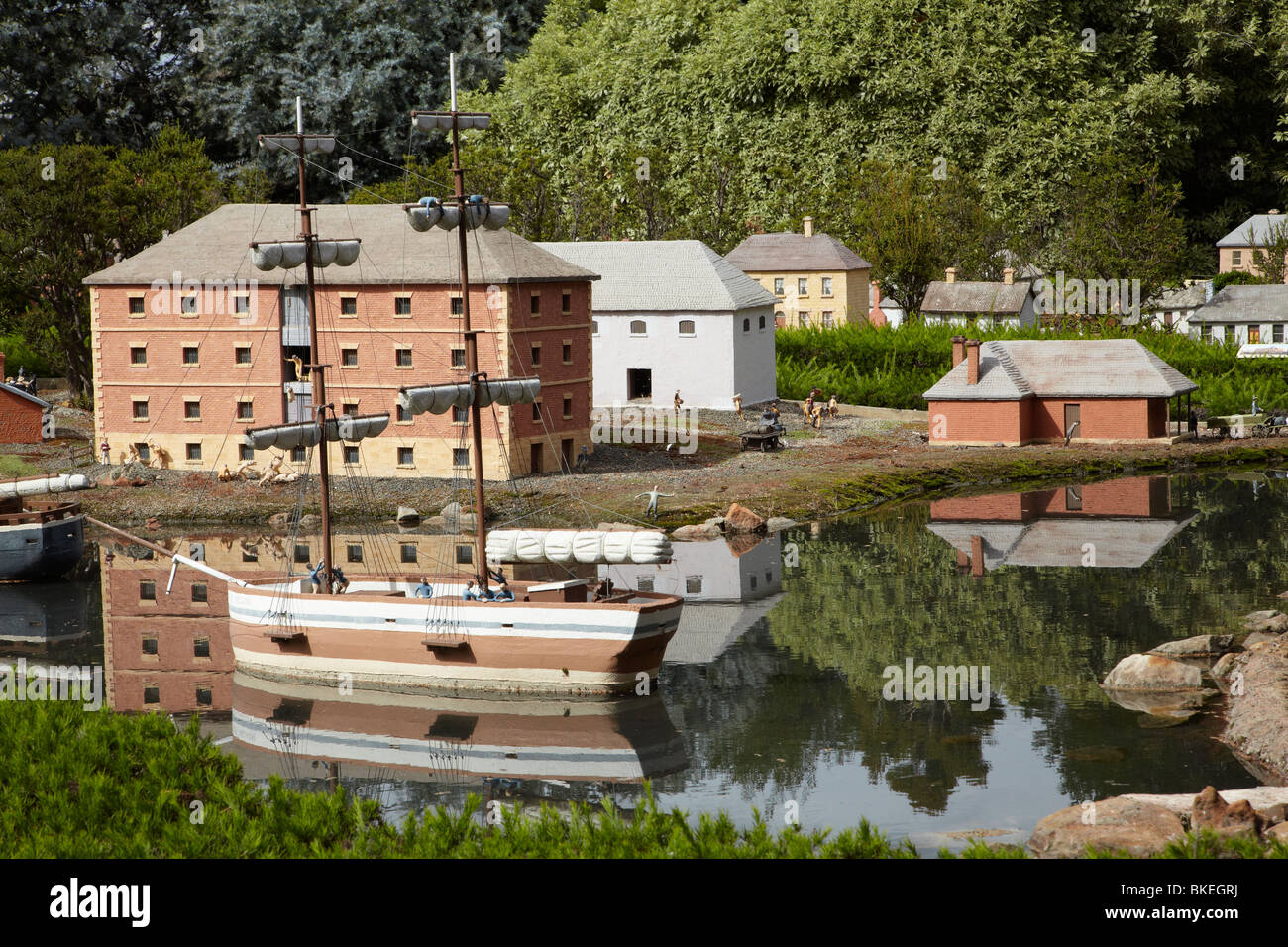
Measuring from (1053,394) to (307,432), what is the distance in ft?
131

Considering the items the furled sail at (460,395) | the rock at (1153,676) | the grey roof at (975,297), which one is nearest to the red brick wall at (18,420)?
the furled sail at (460,395)

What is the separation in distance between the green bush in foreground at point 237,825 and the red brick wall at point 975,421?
45085mm

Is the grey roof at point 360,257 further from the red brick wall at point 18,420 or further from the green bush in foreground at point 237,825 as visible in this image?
the green bush in foreground at point 237,825

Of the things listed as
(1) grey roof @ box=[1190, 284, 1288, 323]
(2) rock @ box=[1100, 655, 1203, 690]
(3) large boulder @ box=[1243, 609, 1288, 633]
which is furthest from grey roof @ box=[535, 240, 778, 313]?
(2) rock @ box=[1100, 655, 1203, 690]

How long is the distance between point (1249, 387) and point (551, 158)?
4732 centimetres

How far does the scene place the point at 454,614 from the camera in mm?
33781

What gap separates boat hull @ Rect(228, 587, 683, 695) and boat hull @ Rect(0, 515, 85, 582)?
1360 cm

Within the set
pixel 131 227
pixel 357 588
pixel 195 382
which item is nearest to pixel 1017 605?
pixel 357 588

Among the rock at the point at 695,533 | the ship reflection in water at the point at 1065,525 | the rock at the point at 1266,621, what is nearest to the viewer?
the rock at the point at 1266,621

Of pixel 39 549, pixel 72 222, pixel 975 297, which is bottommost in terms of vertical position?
pixel 39 549

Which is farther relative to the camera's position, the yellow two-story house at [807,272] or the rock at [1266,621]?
the yellow two-story house at [807,272]

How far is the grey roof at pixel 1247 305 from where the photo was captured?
3430 inches

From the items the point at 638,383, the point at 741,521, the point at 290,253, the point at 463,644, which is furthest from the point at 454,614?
the point at 638,383

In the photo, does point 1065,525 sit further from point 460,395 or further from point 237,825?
point 237,825
